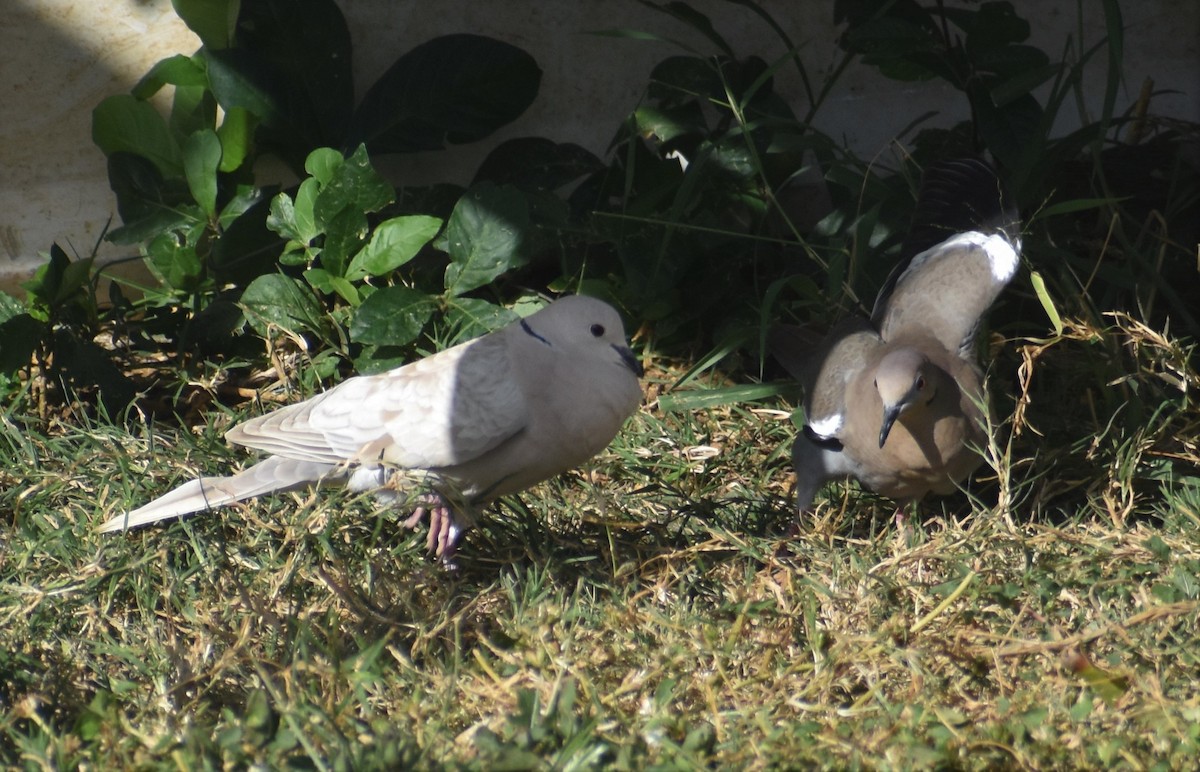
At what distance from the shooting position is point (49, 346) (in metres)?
3.83

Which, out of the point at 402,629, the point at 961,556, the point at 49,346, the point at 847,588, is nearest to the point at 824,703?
the point at 847,588

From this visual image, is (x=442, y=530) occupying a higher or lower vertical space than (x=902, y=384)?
lower

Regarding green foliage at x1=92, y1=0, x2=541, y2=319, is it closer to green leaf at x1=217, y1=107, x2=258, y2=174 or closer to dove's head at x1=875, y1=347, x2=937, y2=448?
green leaf at x1=217, y1=107, x2=258, y2=174

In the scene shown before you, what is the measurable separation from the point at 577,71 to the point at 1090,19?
1.94 metres

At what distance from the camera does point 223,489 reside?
3.00 metres

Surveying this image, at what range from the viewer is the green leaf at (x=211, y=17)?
13.4 ft

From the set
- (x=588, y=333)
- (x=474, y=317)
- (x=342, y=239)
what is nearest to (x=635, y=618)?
(x=588, y=333)

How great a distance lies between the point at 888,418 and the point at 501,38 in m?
2.27

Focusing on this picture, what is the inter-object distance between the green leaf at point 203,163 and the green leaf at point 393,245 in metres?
0.58

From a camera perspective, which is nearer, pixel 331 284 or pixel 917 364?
pixel 917 364

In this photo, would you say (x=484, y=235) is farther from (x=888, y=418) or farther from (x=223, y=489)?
(x=888, y=418)

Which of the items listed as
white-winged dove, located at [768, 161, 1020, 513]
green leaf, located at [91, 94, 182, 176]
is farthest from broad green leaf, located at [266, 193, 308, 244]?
white-winged dove, located at [768, 161, 1020, 513]

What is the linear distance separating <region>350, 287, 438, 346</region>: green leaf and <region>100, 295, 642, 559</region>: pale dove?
713 millimetres

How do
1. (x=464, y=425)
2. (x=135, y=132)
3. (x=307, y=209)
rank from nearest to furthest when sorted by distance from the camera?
(x=464, y=425) → (x=307, y=209) → (x=135, y=132)
